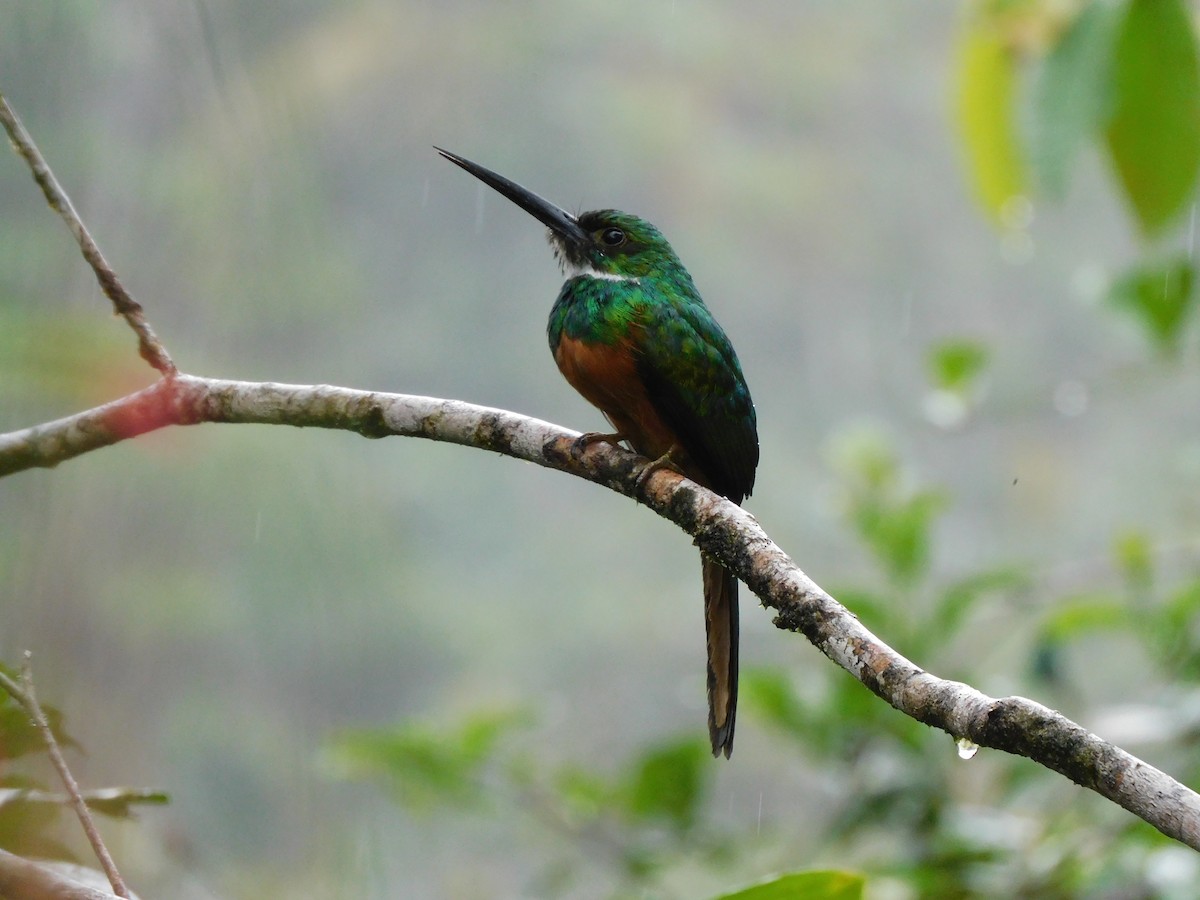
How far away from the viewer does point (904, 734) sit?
6.75 ft

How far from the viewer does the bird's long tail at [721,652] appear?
3.97ft

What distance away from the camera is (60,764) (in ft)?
2.02

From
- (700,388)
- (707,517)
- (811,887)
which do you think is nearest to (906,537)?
(700,388)

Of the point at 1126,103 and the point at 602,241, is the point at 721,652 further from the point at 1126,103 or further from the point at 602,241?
the point at 1126,103

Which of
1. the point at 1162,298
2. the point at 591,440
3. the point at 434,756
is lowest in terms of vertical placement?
the point at 434,756

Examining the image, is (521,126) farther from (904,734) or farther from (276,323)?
(276,323)

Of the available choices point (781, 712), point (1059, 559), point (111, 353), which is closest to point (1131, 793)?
point (111, 353)

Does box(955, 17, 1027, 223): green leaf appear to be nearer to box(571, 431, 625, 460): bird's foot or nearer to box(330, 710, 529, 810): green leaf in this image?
box(571, 431, 625, 460): bird's foot

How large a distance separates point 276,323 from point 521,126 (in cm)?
267

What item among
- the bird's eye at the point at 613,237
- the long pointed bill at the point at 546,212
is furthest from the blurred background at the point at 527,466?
the bird's eye at the point at 613,237

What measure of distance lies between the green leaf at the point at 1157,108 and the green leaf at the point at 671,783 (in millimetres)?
1144

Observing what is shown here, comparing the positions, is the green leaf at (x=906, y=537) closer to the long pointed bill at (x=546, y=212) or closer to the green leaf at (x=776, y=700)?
the green leaf at (x=776, y=700)

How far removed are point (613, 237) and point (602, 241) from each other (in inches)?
0.7

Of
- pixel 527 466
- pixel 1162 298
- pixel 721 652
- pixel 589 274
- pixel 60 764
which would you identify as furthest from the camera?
pixel 527 466
